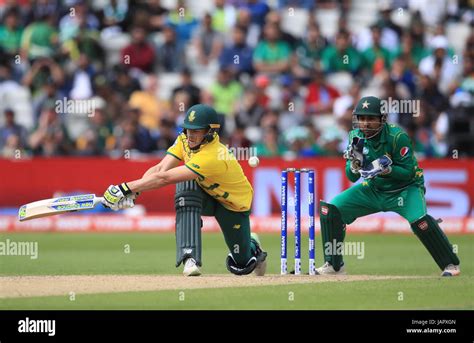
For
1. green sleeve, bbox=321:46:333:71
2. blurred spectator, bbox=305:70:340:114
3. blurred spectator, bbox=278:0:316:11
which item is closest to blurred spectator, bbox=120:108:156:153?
blurred spectator, bbox=305:70:340:114

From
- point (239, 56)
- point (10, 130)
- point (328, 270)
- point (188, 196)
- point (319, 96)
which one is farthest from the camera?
point (239, 56)

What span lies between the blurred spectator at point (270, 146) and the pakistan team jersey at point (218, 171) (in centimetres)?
804

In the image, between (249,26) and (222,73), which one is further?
(249,26)

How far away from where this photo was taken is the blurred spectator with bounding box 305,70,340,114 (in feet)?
70.1

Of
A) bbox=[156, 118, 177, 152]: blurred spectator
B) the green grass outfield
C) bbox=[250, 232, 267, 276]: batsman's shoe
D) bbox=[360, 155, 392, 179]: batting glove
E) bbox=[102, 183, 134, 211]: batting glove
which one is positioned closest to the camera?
the green grass outfield

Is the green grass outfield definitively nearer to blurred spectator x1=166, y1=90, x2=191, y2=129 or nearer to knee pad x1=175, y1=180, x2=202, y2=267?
knee pad x1=175, y1=180, x2=202, y2=267

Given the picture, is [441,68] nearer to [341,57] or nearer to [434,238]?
[341,57]

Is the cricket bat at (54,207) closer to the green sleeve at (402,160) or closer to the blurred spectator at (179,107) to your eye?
the green sleeve at (402,160)

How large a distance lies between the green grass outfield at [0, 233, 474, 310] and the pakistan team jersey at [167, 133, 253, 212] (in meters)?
0.99

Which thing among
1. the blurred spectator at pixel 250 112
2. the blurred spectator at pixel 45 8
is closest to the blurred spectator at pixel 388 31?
the blurred spectator at pixel 250 112

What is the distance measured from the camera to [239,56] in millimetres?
21750

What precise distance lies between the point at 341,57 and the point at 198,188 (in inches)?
426

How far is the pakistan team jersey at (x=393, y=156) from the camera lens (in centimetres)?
1194


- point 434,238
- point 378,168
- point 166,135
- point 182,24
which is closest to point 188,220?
point 378,168
